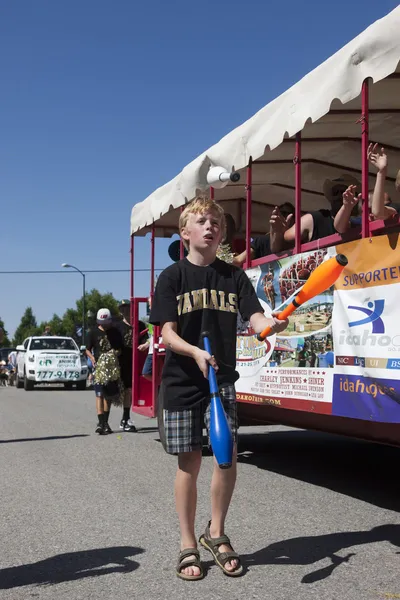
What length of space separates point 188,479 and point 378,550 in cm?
117

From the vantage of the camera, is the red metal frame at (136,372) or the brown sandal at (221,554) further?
the red metal frame at (136,372)

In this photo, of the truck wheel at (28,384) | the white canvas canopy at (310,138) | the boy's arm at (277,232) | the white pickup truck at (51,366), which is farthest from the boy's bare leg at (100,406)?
the truck wheel at (28,384)

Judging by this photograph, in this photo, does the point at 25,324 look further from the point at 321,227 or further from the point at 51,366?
the point at 321,227

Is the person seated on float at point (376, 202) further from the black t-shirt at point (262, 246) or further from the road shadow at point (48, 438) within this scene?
the road shadow at point (48, 438)

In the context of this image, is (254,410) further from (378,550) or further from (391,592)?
(391,592)

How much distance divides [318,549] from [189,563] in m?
0.86

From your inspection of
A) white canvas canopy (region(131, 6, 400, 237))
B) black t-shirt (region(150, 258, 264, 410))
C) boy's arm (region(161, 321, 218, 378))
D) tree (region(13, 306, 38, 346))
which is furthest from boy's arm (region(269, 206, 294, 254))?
tree (region(13, 306, 38, 346))

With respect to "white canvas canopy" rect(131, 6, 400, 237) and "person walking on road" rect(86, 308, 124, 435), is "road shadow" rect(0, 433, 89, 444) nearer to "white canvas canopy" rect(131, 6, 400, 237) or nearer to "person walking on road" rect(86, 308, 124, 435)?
"person walking on road" rect(86, 308, 124, 435)

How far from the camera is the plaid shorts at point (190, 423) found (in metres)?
3.80

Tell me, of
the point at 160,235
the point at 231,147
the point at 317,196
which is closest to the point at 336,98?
the point at 231,147

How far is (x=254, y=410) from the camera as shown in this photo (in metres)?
6.79

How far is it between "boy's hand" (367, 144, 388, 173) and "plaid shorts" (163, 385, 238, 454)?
1881 mm

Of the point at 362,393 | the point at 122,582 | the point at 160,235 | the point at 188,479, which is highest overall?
the point at 160,235

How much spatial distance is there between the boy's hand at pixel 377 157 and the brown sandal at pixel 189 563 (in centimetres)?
253
